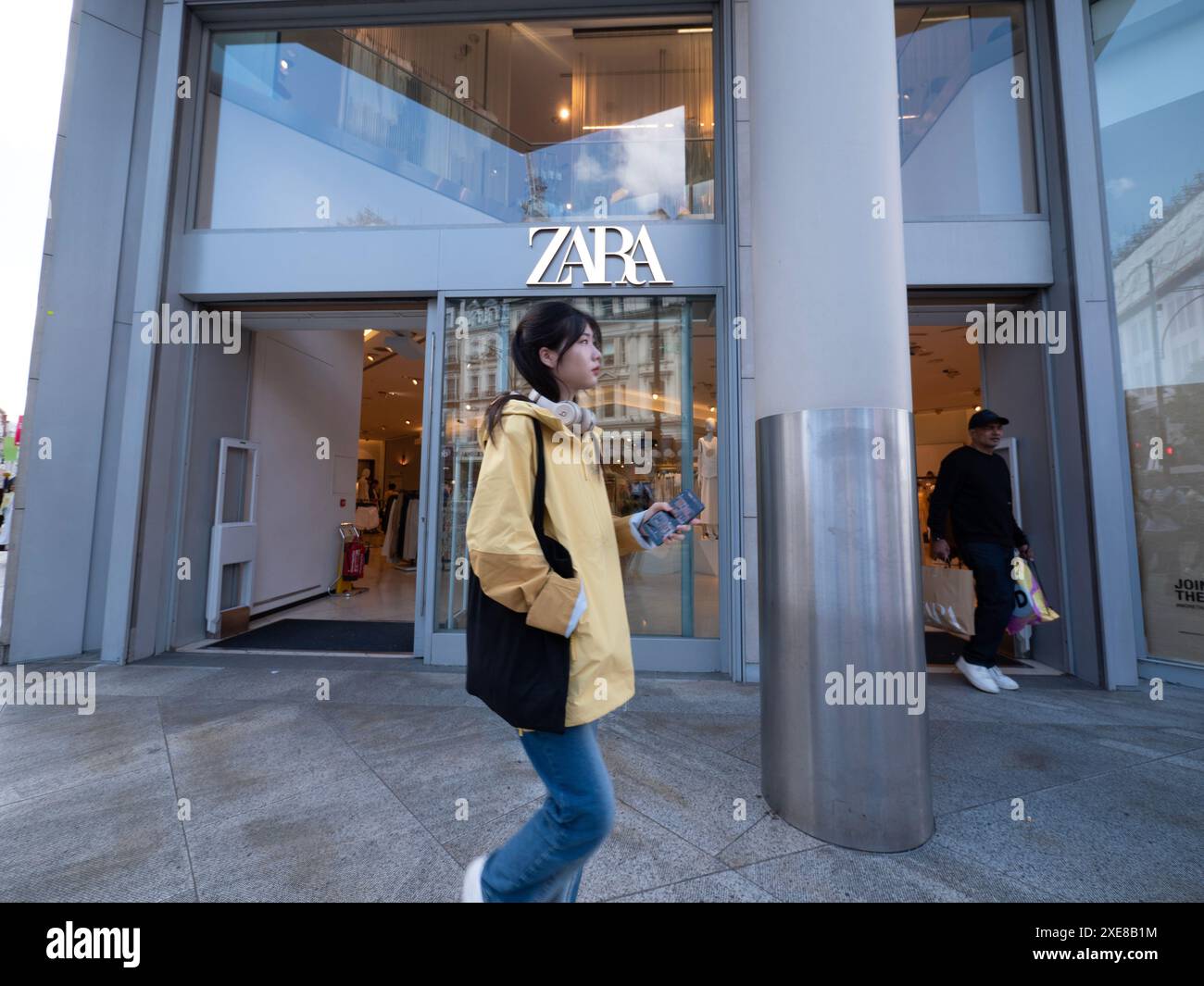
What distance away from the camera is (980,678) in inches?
169

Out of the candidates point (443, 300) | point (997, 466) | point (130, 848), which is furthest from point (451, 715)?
point (997, 466)

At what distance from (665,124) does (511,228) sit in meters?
2.03

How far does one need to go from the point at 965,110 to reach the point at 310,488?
9404mm

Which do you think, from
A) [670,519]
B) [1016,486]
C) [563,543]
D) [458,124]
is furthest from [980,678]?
[458,124]

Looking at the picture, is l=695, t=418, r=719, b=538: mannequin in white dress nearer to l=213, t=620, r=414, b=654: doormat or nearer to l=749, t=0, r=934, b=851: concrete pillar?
l=749, t=0, r=934, b=851: concrete pillar

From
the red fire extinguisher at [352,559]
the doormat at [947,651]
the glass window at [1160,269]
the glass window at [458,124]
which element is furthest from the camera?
the red fire extinguisher at [352,559]

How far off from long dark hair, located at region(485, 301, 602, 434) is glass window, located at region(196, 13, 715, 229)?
4.39 m

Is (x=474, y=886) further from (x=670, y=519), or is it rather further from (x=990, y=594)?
(x=990, y=594)

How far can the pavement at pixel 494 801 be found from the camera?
78.2 inches

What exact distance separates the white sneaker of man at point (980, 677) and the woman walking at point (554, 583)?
164 inches

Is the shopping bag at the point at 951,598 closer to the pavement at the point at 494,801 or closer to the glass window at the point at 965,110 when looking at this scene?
the pavement at the point at 494,801

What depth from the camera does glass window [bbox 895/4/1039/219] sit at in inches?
201

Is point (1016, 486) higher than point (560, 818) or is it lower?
higher

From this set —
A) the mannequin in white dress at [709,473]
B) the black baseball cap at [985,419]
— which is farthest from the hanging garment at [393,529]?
the black baseball cap at [985,419]
